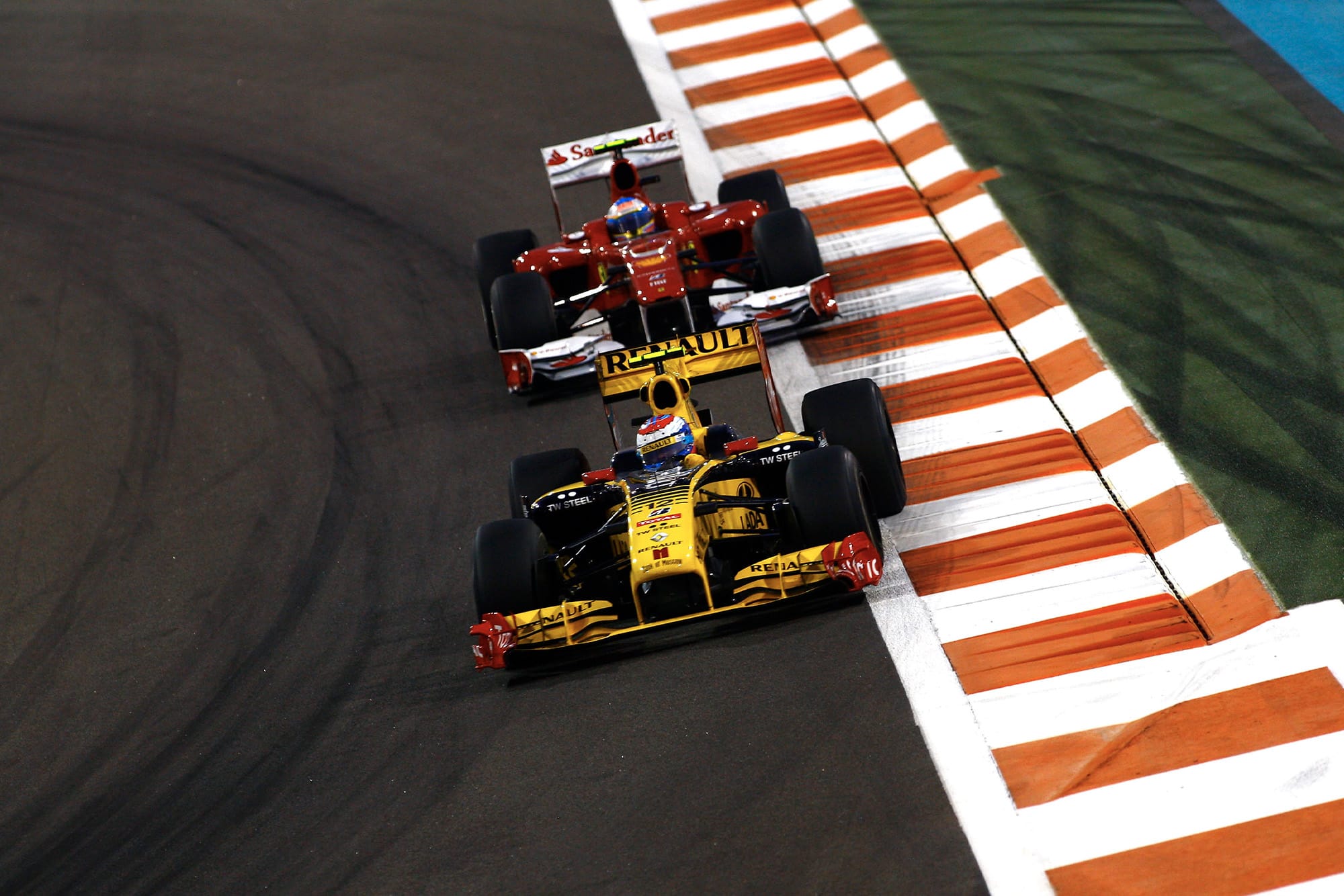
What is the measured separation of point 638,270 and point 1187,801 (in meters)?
6.55

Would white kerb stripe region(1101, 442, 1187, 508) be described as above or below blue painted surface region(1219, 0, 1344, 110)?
below

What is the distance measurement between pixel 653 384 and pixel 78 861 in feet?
15.4

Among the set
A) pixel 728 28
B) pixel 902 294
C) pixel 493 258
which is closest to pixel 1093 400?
pixel 902 294

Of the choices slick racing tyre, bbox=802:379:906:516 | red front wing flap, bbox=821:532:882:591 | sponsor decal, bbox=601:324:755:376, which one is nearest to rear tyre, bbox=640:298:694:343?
sponsor decal, bbox=601:324:755:376

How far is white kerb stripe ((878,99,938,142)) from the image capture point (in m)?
15.2

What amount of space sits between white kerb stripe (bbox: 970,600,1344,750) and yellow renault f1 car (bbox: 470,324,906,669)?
1.12m

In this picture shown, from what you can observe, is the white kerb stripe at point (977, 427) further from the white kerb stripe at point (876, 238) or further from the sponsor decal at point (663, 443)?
the white kerb stripe at point (876, 238)

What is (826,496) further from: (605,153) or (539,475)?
(605,153)

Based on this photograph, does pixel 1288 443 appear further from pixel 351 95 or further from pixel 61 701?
pixel 351 95

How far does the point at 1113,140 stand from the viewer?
14297mm

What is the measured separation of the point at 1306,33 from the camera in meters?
15.2

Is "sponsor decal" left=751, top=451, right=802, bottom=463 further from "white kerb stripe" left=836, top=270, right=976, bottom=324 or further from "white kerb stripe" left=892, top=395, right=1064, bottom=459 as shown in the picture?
"white kerb stripe" left=836, top=270, right=976, bottom=324

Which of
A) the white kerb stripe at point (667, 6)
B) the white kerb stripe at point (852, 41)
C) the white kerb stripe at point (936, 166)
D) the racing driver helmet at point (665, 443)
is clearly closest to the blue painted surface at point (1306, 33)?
the white kerb stripe at point (936, 166)

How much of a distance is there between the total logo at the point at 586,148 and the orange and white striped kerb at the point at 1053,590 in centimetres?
184
